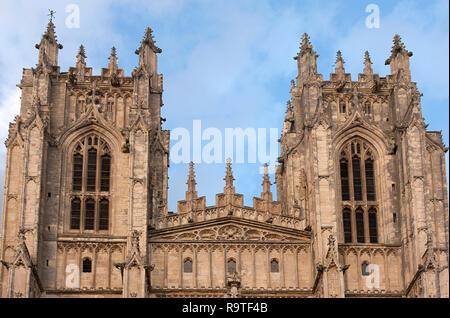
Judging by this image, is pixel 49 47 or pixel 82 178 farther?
pixel 49 47

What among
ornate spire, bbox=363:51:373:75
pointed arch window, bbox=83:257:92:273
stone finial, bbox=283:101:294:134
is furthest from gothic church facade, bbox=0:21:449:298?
stone finial, bbox=283:101:294:134

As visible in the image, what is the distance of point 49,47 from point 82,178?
22.9 feet

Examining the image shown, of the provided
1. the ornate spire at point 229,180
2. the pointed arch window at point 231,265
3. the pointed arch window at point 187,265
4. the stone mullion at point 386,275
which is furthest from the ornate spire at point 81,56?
the stone mullion at point 386,275

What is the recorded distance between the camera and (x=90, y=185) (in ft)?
171

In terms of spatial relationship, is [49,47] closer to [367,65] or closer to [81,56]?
[81,56]

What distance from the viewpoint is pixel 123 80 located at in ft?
179

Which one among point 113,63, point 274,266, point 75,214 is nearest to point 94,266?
point 75,214

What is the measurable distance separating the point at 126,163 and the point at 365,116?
11.5 meters

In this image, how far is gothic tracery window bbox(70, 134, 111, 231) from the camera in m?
51.2

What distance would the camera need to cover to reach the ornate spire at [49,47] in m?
53.8

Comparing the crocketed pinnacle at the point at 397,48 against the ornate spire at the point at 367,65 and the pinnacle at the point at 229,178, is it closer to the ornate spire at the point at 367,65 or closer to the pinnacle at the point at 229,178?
the ornate spire at the point at 367,65

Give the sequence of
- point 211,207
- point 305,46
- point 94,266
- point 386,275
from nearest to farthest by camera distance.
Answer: point 94,266 → point 386,275 → point 211,207 → point 305,46

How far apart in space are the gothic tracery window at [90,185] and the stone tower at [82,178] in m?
0.05
